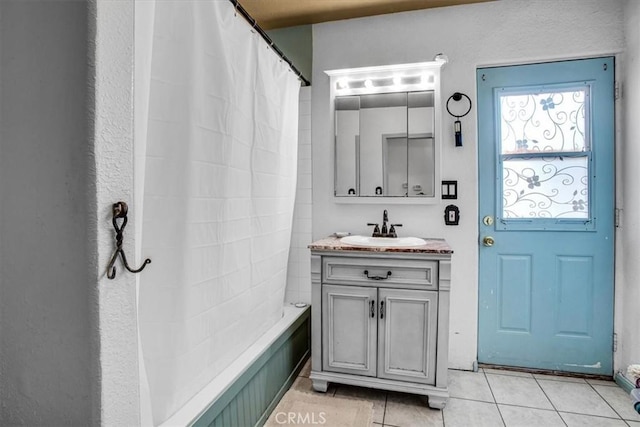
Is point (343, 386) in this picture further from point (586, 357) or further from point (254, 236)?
point (586, 357)

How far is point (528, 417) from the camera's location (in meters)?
1.88

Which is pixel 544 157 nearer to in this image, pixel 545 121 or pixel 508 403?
pixel 545 121

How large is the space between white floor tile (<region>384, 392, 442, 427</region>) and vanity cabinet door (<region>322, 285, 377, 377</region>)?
21 centimetres

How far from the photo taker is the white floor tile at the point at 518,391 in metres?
2.01

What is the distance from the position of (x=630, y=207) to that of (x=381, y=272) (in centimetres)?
159

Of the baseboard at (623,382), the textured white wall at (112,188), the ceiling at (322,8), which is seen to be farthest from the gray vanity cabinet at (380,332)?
the ceiling at (322,8)

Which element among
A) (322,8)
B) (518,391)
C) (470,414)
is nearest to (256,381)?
(470,414)

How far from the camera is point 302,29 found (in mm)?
2658

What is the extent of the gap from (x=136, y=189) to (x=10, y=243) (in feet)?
1.01

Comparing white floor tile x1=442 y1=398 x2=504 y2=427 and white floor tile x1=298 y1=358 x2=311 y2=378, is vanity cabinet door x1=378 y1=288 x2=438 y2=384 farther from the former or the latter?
white floor tile x1=298 y1=358 x2=311 y2=378

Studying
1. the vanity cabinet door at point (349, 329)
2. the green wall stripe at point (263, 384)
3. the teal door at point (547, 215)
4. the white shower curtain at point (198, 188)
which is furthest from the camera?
the teal door at point (547, 215)

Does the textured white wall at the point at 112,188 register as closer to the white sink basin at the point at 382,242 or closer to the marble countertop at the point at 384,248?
the marble countertop at the point at 384,248
